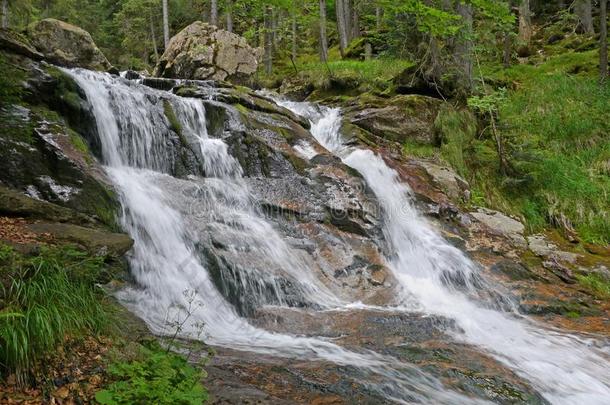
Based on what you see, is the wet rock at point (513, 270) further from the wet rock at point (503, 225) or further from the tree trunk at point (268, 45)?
the tree trunk at point (268, 45)

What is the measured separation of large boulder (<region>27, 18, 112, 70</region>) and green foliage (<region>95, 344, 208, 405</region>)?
42.9 ft

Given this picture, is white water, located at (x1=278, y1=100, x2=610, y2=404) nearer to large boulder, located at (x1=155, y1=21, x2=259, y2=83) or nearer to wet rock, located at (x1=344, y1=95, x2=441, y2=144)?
wet rock, located at (x1=344, y1=95, x2=441, y2=144)

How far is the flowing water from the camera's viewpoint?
516 cm

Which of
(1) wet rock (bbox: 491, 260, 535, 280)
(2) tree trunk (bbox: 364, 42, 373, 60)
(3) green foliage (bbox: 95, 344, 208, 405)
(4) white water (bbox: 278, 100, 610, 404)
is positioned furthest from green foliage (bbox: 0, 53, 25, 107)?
(2) tree trunk (bbox: 364, 42, 373, 60)

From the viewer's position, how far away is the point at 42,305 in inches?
136

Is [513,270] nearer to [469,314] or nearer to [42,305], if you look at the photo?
[469,314]

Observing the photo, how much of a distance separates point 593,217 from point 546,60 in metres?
12.4

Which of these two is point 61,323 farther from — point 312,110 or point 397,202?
point 312,110

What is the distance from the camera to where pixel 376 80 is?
621 inches

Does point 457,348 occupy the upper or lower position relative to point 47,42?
lower

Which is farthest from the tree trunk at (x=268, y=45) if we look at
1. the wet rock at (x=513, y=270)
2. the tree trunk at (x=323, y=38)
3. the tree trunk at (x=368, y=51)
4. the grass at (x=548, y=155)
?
the wet rock at (x=513, y=270)

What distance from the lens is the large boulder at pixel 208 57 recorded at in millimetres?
17422

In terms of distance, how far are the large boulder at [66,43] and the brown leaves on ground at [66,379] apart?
42.2 ft

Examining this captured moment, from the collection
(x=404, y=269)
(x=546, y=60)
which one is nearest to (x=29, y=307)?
(x=404, y=269)
